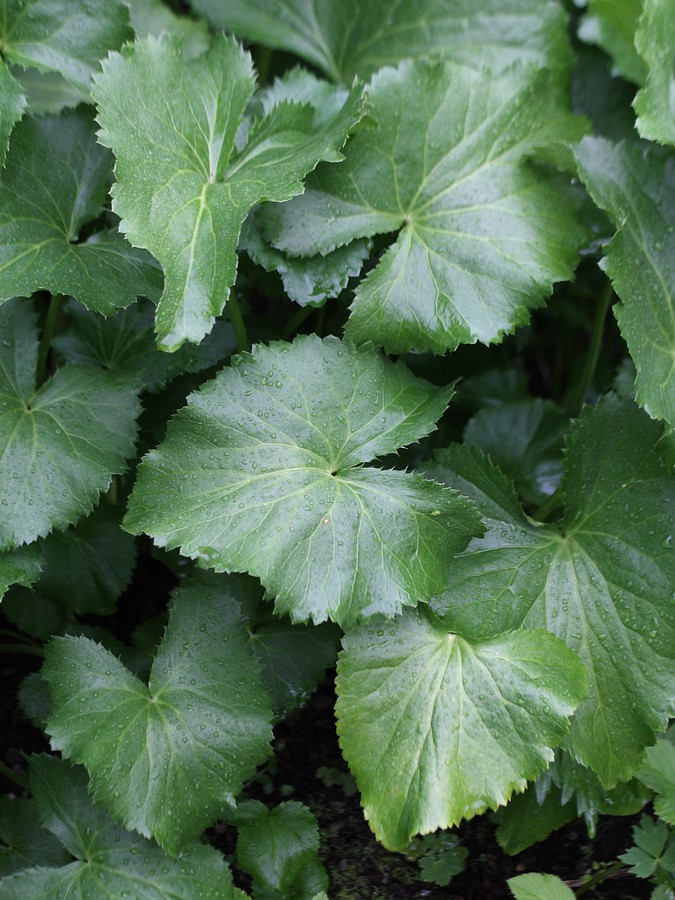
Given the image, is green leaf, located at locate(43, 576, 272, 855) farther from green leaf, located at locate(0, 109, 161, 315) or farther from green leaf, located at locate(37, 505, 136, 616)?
green leaf, located at locate(0, 109, 161, 315)

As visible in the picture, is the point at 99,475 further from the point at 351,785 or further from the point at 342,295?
the point at 351,785

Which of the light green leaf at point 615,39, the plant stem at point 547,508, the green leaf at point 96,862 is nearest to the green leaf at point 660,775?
the plant stem at point 547,508

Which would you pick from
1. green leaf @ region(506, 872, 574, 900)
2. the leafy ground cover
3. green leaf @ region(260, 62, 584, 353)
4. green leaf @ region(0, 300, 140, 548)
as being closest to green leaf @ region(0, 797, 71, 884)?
the leafy ground cover

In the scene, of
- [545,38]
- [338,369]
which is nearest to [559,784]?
[338,369]

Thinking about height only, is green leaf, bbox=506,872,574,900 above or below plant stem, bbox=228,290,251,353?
below

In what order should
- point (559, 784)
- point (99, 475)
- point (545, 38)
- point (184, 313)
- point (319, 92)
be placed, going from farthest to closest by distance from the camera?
point (545, 38) < point (319, 92) < point (559, 784) < point (99, 475) < point (184, 313)
